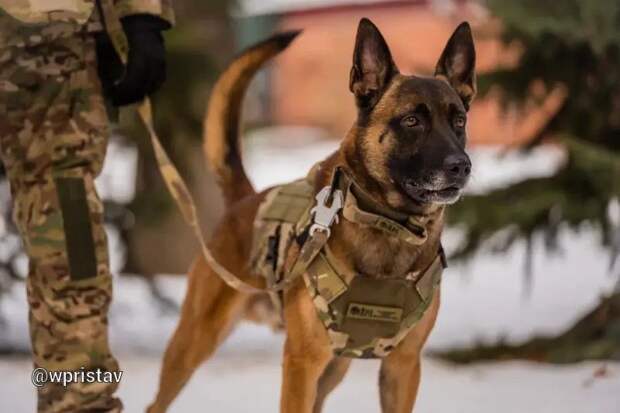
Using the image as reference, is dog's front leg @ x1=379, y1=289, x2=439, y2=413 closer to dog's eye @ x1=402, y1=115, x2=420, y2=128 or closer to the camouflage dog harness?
the camouflage dog harness

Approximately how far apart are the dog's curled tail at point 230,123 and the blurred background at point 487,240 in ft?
3.63

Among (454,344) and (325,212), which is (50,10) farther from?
(454,344)

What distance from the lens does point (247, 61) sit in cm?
301

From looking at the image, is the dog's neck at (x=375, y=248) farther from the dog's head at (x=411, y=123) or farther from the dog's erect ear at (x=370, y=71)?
the dog's erect ear at (x=370, y=71)

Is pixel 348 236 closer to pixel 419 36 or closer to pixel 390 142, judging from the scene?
pixel 390 142

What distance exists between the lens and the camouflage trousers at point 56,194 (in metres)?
2.60

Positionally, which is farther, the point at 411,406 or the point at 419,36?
the point at 419,36

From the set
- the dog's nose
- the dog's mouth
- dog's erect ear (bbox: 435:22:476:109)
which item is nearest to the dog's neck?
the dog's mouth

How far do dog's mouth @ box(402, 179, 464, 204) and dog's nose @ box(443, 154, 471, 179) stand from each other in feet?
0.12

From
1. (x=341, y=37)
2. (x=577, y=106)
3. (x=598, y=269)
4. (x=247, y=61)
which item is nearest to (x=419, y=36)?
(x=341, y=37)

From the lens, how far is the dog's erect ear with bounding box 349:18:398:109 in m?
2.46

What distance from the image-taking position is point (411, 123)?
2408 millimetres

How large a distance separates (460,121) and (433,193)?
0.79 ft

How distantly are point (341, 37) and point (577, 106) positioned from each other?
6382 mm
